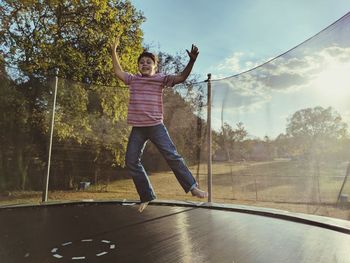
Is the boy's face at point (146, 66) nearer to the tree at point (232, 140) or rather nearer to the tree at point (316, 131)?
the tree at point (316, 131)

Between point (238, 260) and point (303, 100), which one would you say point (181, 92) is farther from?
point (238, 260)

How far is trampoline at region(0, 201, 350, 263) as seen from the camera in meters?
1.42

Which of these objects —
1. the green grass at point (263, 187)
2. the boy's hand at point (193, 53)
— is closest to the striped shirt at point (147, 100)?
the boy's hand at point (193, 53)

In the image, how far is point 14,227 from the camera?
199 cm

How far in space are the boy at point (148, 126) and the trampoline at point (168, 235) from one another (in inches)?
10.8

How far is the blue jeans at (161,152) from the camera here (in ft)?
6.53

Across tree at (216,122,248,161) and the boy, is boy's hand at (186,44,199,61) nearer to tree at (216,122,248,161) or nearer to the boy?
the boy

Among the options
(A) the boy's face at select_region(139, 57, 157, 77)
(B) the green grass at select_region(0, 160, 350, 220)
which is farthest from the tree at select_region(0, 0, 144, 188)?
(A) the boy's face at select_region(139, 57, 157, 77)

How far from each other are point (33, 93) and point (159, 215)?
2108 millimetres

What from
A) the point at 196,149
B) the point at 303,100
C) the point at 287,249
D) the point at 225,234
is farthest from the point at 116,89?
the point at 287,249

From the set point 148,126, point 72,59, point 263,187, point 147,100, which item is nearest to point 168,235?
point 148,126

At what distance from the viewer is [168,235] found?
1829 millimetres

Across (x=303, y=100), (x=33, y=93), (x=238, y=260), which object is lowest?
(x=238, y=260)

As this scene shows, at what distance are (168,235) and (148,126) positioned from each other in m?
0.65
